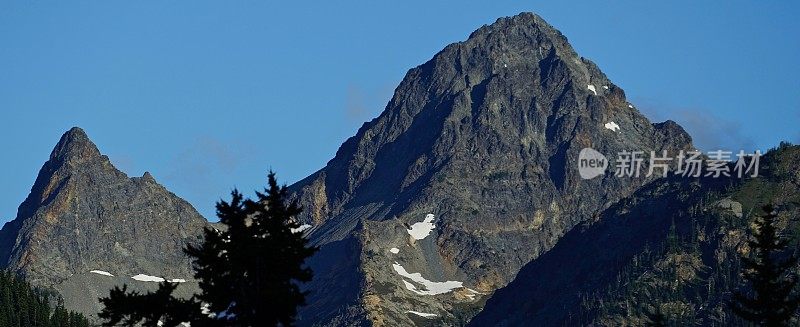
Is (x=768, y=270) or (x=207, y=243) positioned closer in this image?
(x=207, y=243)

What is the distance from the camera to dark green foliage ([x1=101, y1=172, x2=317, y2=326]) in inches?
2864

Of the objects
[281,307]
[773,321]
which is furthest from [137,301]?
[773,321]

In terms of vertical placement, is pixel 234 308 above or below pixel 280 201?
below

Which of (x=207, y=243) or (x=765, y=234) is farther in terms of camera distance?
(x=765, y=234)

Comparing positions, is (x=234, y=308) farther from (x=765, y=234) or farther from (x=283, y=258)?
(x=765, y=234)

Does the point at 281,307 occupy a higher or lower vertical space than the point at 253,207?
lower

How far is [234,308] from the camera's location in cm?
7281

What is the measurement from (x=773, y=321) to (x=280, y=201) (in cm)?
4032

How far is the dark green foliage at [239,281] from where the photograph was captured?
72.8 m

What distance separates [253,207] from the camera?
244 feet

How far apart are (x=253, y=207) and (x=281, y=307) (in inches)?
195

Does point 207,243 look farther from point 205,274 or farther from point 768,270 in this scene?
point 768,270

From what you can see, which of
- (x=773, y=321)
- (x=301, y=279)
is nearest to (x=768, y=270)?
(x=773, y=321)

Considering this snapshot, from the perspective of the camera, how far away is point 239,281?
7350 centimetres
